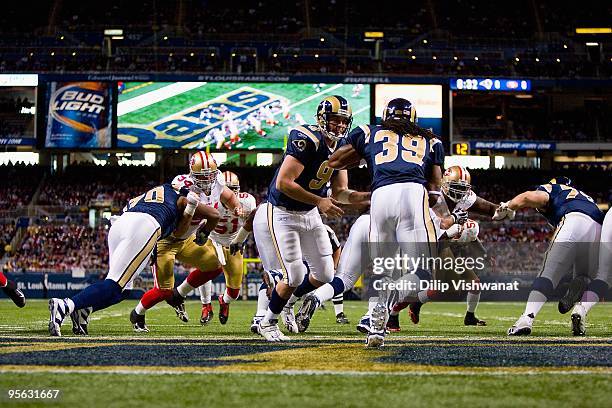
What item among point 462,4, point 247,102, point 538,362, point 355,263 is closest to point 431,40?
point 462,4

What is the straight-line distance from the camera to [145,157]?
35438 millimetres

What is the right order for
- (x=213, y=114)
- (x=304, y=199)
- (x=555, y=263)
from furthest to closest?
(x=213, y=114), (x=555, y=263), (x=304, y=199)

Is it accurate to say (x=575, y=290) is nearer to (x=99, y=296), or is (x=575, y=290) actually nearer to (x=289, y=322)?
(x=289, y=322)

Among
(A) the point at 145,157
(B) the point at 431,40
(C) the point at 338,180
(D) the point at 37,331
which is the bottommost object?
(D) the point at 37,331

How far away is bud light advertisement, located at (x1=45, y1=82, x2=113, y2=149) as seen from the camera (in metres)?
30.1

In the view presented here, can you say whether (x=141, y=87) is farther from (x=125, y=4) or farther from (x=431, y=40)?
(x=431, y=40)

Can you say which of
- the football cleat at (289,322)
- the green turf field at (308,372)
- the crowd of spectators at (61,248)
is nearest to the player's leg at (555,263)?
the green turf field at (308,372)

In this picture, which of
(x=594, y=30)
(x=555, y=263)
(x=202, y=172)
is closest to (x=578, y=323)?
(x=555, y=263)

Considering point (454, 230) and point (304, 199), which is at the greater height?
point (304, 199)

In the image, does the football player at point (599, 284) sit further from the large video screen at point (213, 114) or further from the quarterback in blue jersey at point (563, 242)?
the large video screen at point (213, 114)

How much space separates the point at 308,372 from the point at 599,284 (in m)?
4.47

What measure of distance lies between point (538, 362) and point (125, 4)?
35.8 metres

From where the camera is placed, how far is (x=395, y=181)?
20.7 ft

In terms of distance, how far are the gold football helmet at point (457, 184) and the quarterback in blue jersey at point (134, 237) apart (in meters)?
2.46
